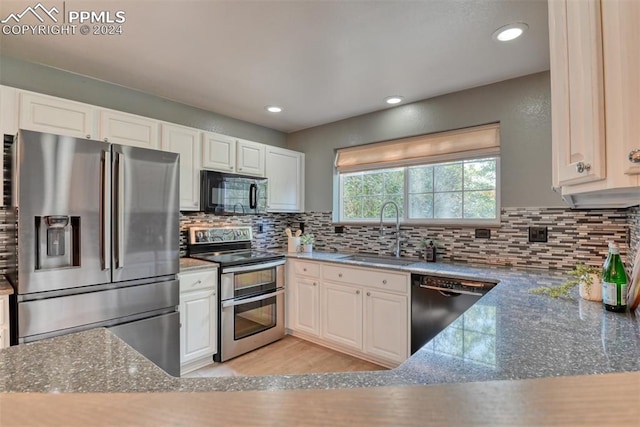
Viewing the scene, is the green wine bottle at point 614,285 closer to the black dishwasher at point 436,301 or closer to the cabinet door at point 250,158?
the black dishwasher at point 436,301

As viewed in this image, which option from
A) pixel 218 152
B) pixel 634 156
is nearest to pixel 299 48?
→ pixel 218 152

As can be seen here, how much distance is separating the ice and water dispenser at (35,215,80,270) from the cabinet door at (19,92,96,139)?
0.71m

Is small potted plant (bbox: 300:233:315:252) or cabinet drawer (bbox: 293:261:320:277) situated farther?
small potted plant (bbox: 300:233:315:252)

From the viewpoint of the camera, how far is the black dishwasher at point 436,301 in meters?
2.18

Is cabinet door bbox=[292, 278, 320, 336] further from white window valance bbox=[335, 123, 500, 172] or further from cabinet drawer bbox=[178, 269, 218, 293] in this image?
white window valance bbox=[335, 123, 500, 172]

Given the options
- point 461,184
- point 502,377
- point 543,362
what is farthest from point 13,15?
point 461,184

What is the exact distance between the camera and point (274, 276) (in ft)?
10.3

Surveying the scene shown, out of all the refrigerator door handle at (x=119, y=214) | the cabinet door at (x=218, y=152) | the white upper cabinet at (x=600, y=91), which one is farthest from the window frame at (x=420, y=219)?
the refrigerator door handle at (x=119, y=214)

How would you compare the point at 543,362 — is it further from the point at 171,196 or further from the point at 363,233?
the point at 363,233

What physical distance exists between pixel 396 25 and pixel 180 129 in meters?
1.97

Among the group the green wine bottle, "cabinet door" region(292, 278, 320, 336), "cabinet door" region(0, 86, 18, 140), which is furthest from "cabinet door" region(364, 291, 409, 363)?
"cabinet door" region(0, 86, 18, 140)

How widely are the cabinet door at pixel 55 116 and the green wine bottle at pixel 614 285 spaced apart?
3149 mm

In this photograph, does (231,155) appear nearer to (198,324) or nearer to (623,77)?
(198,324)

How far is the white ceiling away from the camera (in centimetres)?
168
